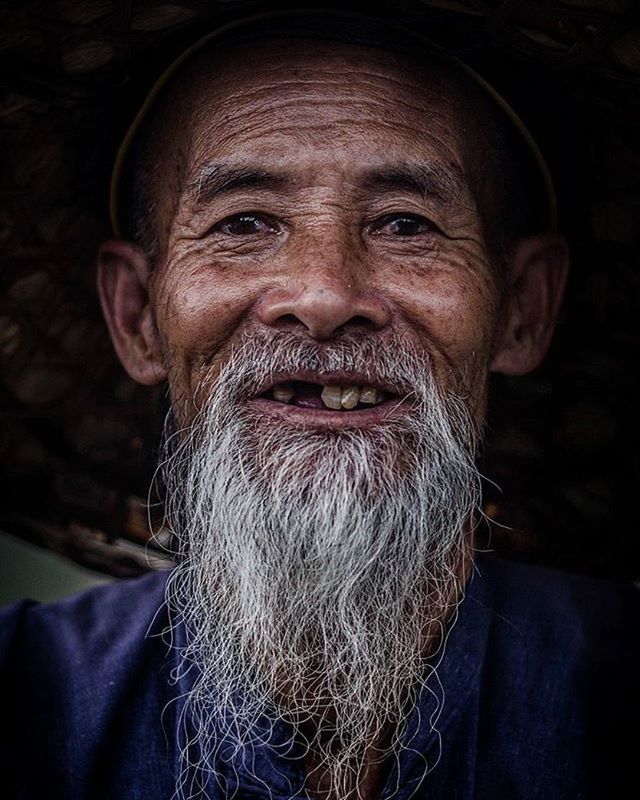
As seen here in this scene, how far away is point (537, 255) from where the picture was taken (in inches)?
75.9

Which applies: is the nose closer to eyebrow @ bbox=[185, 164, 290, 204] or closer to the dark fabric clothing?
eyebrow @ bbox=[185, 164, 290, 204]

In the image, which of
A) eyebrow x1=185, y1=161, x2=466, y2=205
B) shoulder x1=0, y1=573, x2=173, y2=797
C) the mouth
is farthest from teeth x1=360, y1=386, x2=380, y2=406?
shoulder x1=0, y1=573, x2=173, y2=797

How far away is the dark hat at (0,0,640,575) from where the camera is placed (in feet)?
4.97

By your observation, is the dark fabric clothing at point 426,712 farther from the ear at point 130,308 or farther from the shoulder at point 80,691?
the ear at point 130,308

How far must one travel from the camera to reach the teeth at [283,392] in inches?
61.2

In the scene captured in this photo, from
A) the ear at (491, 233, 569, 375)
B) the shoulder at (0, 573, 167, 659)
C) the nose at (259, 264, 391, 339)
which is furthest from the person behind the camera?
the ear at (491, 233, 569, 375)

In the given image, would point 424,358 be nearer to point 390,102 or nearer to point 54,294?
point 390,102

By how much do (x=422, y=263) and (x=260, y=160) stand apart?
368mm

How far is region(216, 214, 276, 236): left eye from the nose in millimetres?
153

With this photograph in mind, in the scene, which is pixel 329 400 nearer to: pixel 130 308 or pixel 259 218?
pixel 259 218

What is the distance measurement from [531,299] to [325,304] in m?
0.69

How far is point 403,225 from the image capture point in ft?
5.39

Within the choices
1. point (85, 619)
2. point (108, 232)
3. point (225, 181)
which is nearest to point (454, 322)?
point (225, 181)

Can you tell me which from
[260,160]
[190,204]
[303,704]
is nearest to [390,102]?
[260,160]
